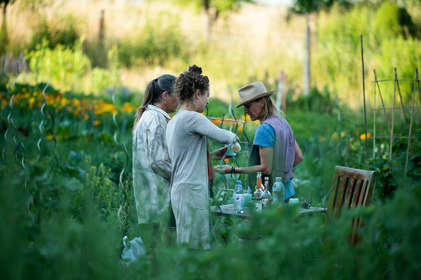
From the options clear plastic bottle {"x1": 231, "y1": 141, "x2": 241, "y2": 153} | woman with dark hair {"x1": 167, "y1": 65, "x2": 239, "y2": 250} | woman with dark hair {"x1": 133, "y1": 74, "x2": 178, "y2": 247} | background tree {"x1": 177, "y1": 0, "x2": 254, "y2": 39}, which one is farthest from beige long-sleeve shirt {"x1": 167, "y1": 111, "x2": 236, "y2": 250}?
background tree {"x1": 177, "y1": 0, "x2": 254, "y2": 39}

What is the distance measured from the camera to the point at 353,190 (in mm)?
2637

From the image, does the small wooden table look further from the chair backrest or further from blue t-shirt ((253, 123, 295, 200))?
blue t-shirt ((253, 123, 295, 200))

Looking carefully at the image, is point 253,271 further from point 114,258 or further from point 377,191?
point 377,191

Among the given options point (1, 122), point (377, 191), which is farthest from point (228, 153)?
point (1, 122)

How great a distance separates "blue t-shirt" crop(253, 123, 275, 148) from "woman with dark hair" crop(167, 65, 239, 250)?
354 mm

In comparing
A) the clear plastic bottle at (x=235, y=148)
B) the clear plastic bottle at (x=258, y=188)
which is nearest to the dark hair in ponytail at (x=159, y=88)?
the clear plastic bottle at (x=235, y=148)

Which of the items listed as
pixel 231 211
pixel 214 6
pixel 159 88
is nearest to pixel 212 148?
pixel 159 88

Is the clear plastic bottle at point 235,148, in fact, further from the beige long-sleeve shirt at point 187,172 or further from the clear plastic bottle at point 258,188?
the clear plastic bottle at point 258,188

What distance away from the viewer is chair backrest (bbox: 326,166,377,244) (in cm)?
245

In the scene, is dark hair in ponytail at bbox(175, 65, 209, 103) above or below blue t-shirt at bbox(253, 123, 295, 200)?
above

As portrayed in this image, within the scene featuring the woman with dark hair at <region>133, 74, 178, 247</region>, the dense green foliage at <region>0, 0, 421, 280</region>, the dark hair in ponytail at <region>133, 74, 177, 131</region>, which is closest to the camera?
the dense green foliage at <region>0, 0, 421, 280</region>

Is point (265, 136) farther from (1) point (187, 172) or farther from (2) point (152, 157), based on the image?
(2) point (152, 157)

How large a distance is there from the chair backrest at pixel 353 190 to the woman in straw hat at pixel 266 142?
1.04ft

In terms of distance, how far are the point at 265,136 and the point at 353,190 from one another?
68cm
